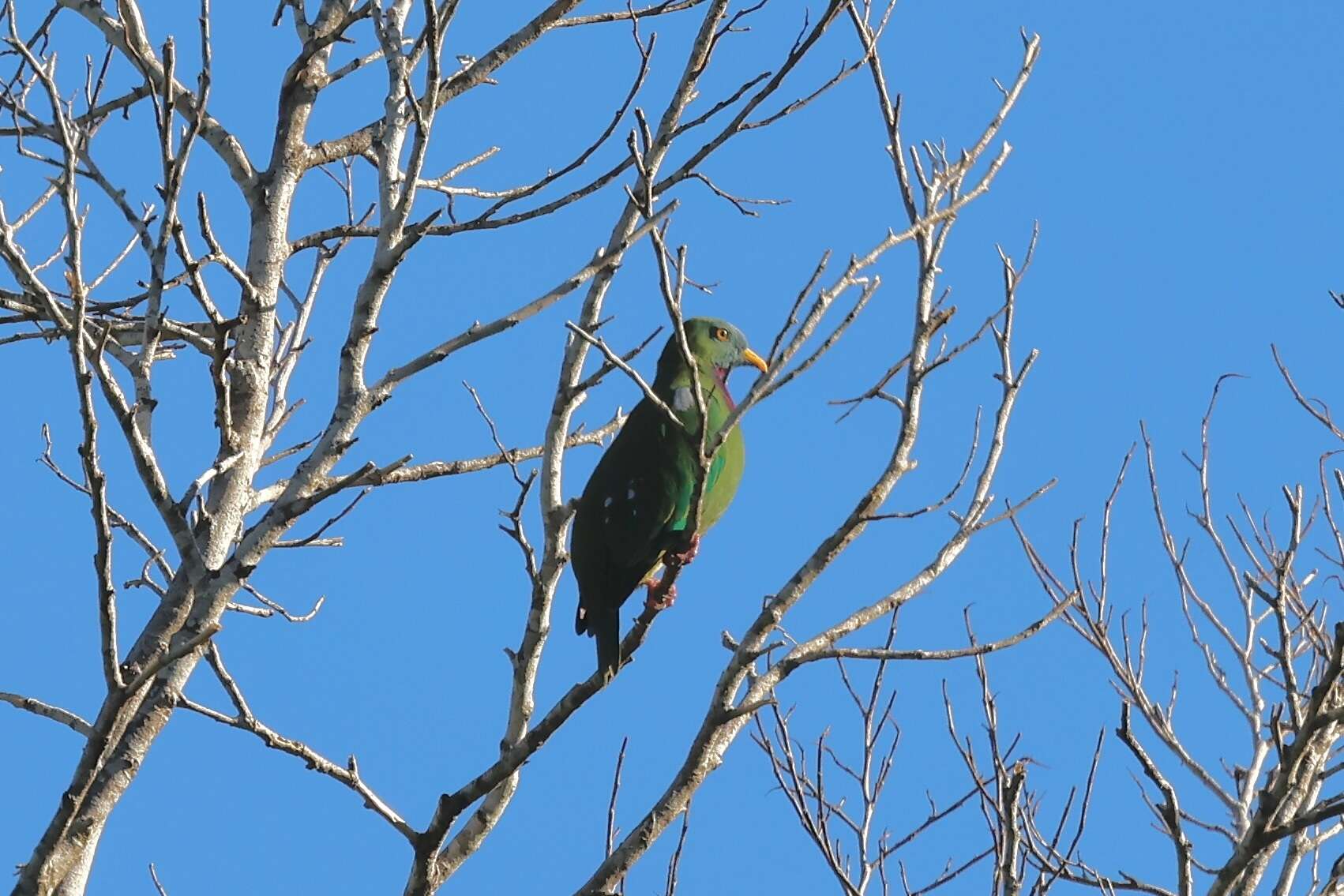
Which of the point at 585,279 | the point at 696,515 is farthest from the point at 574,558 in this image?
the point at 696,515

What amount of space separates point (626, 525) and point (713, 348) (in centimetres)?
109

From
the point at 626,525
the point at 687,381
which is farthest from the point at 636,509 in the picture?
the point at 687,381

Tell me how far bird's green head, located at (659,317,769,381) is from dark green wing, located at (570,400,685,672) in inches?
30.5

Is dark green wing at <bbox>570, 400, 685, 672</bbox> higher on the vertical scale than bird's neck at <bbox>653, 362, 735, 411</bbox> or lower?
lower

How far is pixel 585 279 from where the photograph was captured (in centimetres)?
359

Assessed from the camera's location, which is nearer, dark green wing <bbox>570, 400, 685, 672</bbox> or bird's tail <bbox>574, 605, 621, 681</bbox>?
bird's tail <bbox>574, 605, 621, 681</bbox>

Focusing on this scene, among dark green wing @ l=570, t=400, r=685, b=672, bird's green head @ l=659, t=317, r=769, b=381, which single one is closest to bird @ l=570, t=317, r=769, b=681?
dark green wing @ l=570, t=400, r=685, b=672

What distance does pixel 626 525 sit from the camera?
4.28 m

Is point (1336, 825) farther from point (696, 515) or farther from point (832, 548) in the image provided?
point (696, 515)

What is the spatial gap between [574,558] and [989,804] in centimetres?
136

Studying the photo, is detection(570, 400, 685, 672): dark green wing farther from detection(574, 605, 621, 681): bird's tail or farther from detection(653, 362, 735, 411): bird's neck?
detection(653, 362, 735, 411): bird's neck

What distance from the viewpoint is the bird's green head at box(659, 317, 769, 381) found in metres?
5.11

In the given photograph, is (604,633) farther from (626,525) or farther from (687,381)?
(687,381)

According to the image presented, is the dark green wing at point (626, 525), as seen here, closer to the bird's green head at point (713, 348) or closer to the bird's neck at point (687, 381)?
the bird's neck at point (687, 381)
